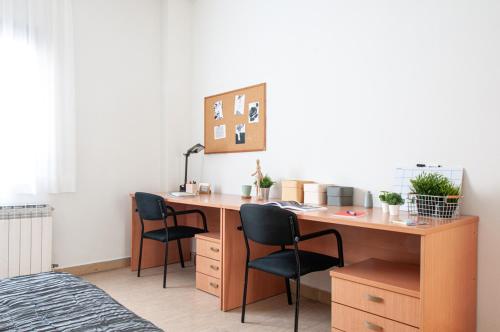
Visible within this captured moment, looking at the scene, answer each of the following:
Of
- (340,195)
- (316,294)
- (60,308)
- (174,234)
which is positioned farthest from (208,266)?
(60,308)

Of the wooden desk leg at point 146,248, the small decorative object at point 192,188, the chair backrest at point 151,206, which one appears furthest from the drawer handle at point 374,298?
the wooden desk leg at point 146,248

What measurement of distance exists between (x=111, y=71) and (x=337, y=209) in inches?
102

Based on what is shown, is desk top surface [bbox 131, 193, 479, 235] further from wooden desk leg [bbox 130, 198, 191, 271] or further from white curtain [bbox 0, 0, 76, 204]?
white curtain [bbox 0, 0, 76, 204]

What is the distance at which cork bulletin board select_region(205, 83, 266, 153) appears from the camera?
3245 millimetres

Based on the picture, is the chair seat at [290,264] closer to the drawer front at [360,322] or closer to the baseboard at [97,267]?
the drawer front at [360,322]

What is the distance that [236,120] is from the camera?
11.4 ft

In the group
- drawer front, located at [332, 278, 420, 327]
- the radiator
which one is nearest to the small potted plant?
drawer front, located at [332, 278, 420, 327]

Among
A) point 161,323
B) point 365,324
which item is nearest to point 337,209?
point 365,324

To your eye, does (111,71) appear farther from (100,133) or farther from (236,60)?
(236,60)

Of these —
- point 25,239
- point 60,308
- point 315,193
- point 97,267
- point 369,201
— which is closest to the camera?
point 60,308

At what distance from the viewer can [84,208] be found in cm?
352

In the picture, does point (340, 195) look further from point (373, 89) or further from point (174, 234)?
point (174, 234)

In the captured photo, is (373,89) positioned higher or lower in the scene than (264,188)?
higher

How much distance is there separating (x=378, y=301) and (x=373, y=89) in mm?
1332
